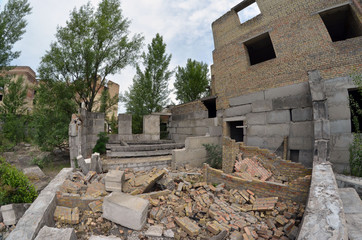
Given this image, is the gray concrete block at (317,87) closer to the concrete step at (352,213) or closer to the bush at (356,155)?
the bush at (356,155)

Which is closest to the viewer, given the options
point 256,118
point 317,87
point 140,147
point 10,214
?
point 10,214

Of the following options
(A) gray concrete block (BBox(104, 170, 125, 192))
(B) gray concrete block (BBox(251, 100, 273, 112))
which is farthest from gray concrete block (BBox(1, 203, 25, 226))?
(B) gray concrete block (BBox(251, 100, 273, 112))

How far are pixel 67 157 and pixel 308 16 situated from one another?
14202mm

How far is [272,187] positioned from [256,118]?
4154mm

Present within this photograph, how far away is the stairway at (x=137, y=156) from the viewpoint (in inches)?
295

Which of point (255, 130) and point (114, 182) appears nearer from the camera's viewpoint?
point (114, 182)

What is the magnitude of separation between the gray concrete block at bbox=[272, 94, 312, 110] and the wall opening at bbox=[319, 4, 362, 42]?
3.36 meters

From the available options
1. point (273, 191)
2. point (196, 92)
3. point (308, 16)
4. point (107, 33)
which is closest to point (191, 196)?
point (273, 191)

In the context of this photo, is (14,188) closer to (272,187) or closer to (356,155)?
(272,187)

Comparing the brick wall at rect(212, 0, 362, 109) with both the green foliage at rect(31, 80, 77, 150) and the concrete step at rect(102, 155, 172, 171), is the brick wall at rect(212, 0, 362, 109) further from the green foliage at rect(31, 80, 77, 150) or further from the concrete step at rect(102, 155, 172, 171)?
the green foliage at rect(31, 80, 77, 150)

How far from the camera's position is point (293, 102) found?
23.2 ft

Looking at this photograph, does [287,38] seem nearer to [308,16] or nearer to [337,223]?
[308,16]

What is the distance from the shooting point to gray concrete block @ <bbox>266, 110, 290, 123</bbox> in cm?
727

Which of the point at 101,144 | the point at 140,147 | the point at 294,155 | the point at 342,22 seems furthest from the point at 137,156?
the point at 342,22
